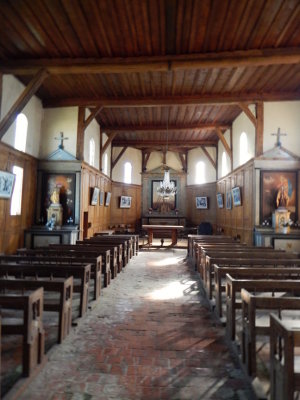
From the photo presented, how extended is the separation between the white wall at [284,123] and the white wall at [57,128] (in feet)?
Result: 25.5

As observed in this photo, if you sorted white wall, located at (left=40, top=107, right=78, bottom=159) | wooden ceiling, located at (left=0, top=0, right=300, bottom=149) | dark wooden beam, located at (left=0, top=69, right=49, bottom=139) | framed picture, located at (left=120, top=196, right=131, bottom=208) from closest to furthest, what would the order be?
wooden ceiling, located at (left=0, top=0, right=300, bottom=149) → dark wooden beam, located at (left=0, top=69, right=49, bottom=139) → white wall, located at (left=40, top=107, right=78, bottom=159) → framed picture, located at (left=120, top=196, right=131, bottom=208)

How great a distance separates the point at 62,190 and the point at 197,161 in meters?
11.3

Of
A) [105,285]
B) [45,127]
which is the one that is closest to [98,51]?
[45,127]

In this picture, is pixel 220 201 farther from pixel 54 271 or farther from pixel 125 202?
pixel 54 271

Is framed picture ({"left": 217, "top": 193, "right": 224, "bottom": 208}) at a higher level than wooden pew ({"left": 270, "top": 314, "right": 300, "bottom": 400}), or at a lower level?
higher

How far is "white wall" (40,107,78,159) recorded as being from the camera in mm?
12367

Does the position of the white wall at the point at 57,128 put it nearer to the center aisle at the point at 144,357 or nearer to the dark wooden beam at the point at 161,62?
the dark wooden beam at the point at 161,62

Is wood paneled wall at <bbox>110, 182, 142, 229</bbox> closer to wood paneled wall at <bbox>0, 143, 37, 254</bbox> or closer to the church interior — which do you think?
the church interior

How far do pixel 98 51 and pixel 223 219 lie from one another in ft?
37.1

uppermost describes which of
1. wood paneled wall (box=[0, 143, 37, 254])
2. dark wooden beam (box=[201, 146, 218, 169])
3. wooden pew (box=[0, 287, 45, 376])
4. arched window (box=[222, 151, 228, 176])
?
dark wooden beam (box=[201, 146, 218, 169])

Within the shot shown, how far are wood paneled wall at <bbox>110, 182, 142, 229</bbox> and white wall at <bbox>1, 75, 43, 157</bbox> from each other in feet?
25.5

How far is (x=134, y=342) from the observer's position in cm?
397

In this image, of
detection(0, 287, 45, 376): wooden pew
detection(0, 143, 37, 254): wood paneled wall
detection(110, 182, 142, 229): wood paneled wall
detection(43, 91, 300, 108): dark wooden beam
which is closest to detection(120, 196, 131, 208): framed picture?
detection(110, 182, 142, 229): wood paneled wall

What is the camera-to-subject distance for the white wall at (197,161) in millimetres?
19578
